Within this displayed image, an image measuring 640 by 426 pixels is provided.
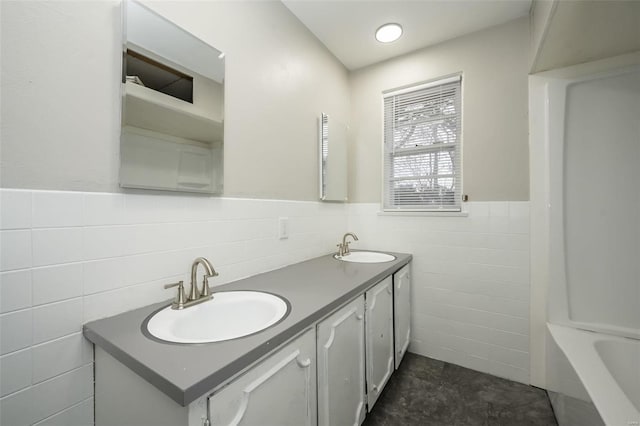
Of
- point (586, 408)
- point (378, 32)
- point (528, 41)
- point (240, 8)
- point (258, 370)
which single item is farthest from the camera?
point (378, 32)

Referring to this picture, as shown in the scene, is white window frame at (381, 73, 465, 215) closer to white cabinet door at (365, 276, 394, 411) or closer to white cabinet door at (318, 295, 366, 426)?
white cabinet door at (365, 276, 394, 411)

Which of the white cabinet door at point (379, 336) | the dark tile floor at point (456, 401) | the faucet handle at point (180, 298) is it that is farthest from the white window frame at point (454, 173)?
the faucet handle at point (180, 298)

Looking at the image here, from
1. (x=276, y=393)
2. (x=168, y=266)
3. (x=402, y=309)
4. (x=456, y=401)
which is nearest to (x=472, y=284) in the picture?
(x=402, y=309)

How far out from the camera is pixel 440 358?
6.90 feet

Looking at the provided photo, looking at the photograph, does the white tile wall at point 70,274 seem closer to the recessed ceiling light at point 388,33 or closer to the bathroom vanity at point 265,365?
the bathroom vanity at point 265,365

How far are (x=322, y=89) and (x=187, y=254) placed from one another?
5.52ft

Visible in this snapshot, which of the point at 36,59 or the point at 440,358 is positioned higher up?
the point at 36,59

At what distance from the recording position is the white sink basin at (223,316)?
3.12ft

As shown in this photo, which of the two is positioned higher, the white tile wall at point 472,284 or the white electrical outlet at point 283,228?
the white electrical outlet at point 283,228

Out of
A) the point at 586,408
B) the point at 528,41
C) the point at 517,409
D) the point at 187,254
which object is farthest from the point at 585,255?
the point at 187,254

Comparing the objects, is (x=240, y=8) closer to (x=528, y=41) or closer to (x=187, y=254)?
(x=187, y=254)

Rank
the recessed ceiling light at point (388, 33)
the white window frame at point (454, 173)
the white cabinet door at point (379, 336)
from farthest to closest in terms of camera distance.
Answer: the white window frame at point (454, 173) → the recessed ceiling light at point (388, 33) → the white cabinet door at point (379, 336)

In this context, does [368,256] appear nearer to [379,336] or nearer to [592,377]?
[379,336]

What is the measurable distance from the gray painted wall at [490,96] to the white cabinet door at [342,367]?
1.38 m
